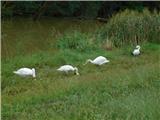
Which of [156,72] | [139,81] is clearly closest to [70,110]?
[139,81]

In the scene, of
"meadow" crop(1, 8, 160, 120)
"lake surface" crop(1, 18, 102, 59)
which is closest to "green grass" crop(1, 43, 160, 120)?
"meadow" crop(1, 8, 160, 120)

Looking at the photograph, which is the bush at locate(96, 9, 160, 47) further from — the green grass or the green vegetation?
the green vegetation

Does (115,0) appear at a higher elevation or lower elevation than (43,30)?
higher

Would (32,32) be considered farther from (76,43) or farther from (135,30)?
(135,30)

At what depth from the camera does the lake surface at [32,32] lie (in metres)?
18.5

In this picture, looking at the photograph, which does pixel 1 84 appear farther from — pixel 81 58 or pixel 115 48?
pixel 115 48

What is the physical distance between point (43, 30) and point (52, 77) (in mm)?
15889

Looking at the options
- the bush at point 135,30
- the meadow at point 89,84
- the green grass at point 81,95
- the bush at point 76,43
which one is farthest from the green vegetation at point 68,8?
the green grass at point 81,95

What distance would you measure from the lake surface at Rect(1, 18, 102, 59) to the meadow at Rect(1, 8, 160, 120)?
2142 mm

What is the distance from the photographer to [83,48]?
Result: 15727 millimetres

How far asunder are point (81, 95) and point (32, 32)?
17.7m

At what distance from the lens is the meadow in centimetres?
663

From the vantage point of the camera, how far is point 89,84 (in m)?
A: 9.18

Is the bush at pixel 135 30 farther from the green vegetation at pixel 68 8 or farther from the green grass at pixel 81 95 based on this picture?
the green vegetation at pixel 68 8
